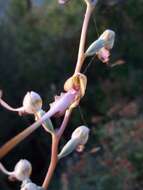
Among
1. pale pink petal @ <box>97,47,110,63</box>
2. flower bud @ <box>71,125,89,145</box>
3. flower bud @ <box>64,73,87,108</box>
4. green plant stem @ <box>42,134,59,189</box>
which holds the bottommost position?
flower bud @ <box>71,125,89,145</box>

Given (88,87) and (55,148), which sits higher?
(55,148)

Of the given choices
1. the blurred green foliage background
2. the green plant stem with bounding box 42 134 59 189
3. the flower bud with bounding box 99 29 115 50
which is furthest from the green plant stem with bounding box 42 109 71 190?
the blurred green foliage background

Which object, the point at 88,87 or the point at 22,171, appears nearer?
the point at 22,171

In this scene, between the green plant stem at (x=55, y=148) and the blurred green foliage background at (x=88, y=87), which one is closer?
the green plant stem at (x=55, y=148)

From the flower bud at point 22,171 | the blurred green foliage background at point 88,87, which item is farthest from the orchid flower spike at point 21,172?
the blurred green foliage background at point 88,87

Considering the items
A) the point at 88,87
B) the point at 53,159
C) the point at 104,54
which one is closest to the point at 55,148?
the point at 53,159

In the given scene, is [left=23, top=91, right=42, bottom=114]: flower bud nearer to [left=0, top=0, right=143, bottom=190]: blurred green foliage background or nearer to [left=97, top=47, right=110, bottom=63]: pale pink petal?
[left=97, top=47, right=110, bottom=63]: pale pink petal

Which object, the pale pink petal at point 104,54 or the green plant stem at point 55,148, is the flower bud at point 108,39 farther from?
the green plant stem at point 55,148

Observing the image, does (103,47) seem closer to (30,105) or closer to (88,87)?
(30,105)
